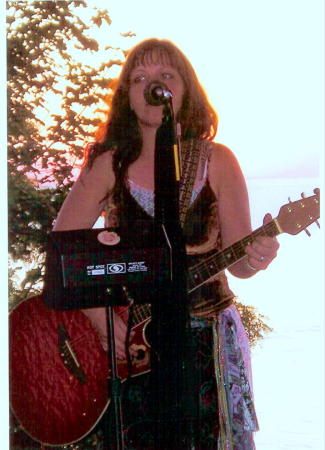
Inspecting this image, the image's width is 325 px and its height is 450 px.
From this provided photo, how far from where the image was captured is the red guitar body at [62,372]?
6.71ft

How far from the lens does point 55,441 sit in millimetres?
2084

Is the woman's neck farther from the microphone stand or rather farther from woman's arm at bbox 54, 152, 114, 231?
the microphone stand

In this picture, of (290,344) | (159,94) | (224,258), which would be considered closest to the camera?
(159,94)

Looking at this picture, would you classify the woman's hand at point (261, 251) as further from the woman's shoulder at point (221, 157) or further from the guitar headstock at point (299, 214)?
the woman's shoulder at point (221, 157)

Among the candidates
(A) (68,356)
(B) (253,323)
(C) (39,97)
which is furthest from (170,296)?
(C) (39,97)

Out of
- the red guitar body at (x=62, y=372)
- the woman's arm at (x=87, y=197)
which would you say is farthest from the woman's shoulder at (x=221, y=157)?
the red guitar body at (x=62, y=372)

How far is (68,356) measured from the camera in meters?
2.08

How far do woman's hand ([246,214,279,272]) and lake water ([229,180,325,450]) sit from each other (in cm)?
7

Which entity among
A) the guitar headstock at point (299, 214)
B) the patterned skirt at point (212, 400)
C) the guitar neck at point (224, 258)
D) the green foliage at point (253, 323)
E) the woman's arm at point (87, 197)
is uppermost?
the woman's arm at point (87, 197)

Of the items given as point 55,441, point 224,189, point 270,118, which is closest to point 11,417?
point 55,441

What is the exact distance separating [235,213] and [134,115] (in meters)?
0.39

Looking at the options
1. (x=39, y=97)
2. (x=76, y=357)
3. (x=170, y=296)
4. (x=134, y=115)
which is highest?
(x=39, y=97)

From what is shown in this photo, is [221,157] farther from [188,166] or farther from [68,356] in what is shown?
[68,356]

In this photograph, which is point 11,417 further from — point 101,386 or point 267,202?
point 267,202
